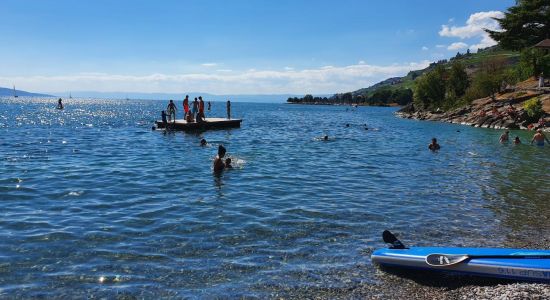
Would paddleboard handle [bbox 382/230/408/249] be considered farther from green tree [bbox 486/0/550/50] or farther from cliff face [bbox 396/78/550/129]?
green tree [bbox 486/0/550/50]

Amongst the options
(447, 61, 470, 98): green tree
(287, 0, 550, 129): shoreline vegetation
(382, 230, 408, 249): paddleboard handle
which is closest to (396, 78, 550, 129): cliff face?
(287, 0, 550, 129): shoreline vegetation

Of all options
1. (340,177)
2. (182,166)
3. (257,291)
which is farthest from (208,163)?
(257,291)

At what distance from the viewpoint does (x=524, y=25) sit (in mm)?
81688

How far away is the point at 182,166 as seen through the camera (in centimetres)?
2261

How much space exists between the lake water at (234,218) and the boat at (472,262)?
0.55 m

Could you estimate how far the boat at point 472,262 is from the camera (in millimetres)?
8141

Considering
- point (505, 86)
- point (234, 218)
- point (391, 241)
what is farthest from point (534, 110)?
point (391, 241)

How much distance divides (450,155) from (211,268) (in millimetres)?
24010

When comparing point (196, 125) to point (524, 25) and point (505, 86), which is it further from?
point (524, 25)

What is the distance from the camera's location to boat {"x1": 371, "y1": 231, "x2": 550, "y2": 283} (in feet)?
26.7

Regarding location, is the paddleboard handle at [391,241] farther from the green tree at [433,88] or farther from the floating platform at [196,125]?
the green tree at [433,88]

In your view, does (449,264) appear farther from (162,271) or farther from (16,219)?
(16,219)

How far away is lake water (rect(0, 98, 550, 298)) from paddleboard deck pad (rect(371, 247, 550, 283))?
535 millimetres

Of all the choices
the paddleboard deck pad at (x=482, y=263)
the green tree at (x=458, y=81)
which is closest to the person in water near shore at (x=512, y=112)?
the green tree at (x=458, y=81)
